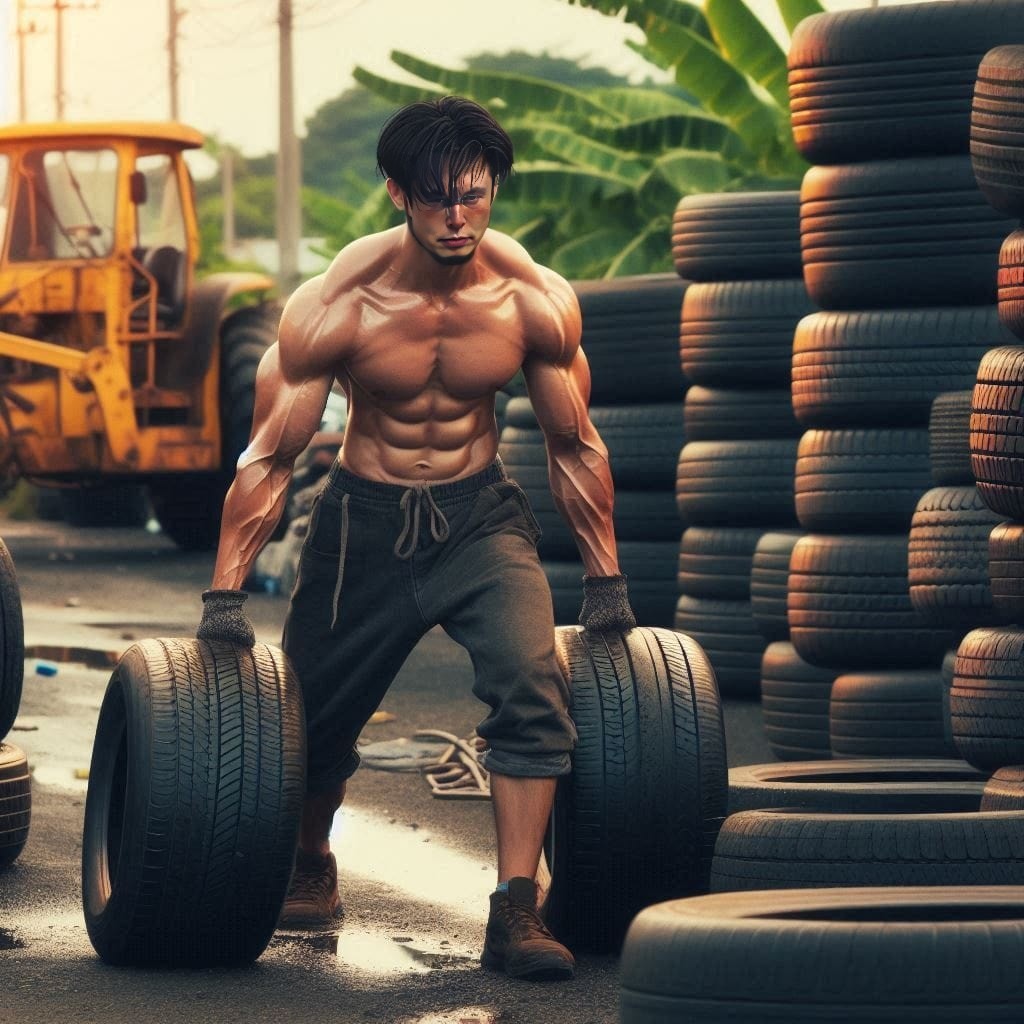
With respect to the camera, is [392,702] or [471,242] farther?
[392,702]

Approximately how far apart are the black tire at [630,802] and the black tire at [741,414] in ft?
16.3

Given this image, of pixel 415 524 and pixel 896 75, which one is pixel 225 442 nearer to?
pixel 896 75

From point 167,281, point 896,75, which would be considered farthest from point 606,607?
point 167,281

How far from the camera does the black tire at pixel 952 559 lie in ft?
26.0

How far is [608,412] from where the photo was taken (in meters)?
12.3

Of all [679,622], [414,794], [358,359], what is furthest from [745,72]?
[358,359]

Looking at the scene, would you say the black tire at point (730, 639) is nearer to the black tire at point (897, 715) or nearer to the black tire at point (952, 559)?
the black tire at point (897, 715)

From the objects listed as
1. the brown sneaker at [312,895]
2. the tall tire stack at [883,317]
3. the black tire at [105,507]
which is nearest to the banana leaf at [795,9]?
the black tire at [105,507]

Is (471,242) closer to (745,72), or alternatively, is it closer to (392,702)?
(392,702)

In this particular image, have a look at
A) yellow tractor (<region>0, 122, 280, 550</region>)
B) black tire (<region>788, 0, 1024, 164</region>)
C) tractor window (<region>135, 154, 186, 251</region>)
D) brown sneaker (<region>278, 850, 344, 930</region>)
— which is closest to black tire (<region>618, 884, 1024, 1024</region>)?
brown sneaker (<region>278, 850, 344, 930</region>)

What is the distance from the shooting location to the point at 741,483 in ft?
35.9

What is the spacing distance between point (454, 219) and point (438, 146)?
0.56ft

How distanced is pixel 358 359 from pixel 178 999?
4.98 feet

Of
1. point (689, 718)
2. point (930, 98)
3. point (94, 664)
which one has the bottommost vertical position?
point (94, 664)
